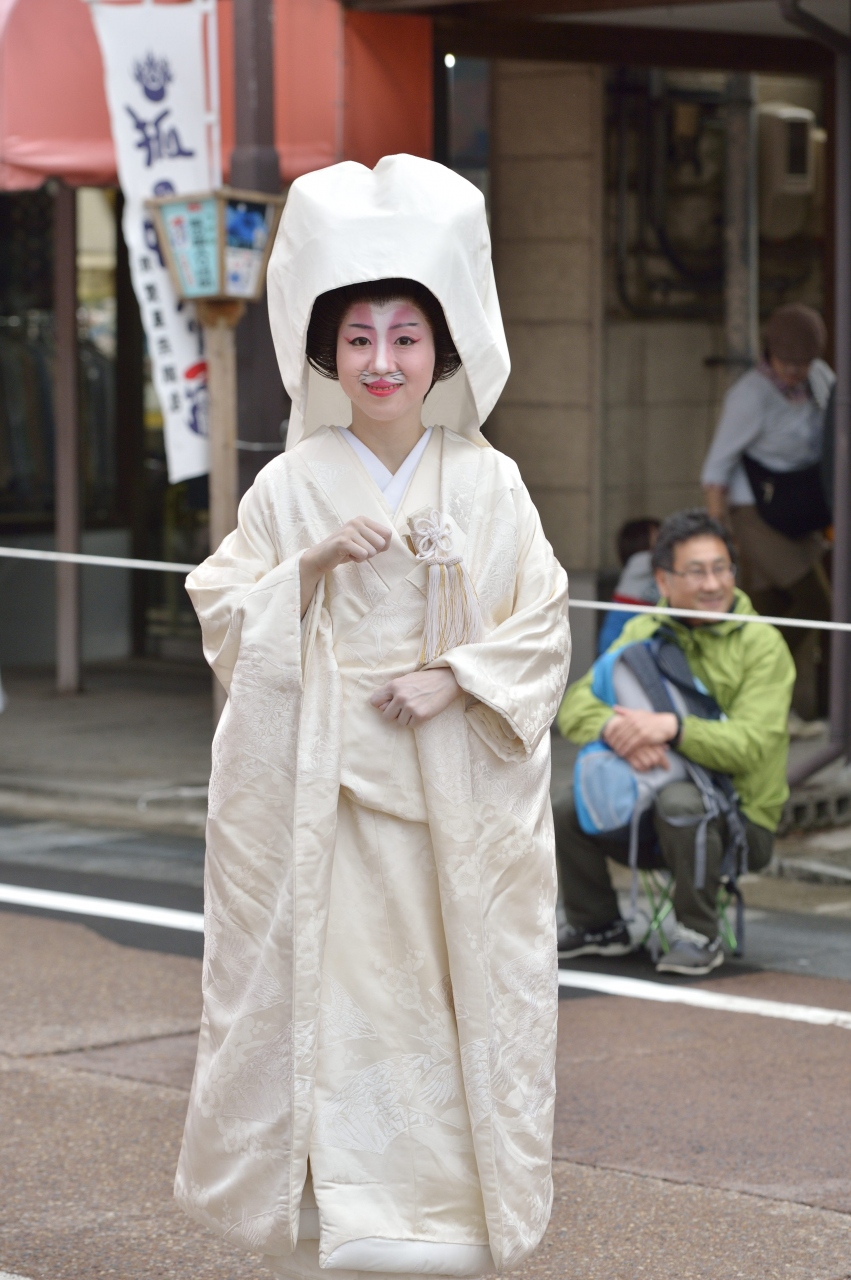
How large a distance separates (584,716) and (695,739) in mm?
345

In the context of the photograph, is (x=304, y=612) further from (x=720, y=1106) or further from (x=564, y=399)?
(x=564, y=399)

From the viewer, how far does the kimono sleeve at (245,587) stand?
3.05 meters

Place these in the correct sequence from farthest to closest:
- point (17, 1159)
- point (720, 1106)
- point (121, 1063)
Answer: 1. point (121, 1063)
2. point (720, 1106)
3. point (17, 1159)

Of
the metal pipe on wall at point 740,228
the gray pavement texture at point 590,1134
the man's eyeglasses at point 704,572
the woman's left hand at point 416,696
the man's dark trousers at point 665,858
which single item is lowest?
the gray pavement texture at point 590,1134

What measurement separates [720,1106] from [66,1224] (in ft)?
5.03

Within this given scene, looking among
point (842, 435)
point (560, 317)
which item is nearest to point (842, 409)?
point (842, 435)

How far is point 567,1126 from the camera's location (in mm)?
4426

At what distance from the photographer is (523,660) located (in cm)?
313

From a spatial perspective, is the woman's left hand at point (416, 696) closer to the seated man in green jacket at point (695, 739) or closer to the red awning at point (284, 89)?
the seated man in green jacket at point (695, 739)

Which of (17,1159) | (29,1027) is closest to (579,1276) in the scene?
(17,1159)

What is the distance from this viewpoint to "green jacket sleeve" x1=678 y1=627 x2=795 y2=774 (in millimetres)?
5527

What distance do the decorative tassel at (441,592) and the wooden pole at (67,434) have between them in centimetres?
792

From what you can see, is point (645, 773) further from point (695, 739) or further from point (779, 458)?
point (779, 458)

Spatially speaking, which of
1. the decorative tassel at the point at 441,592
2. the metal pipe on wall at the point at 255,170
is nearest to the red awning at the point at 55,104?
the metal pipe on wall at the point at 255,170
